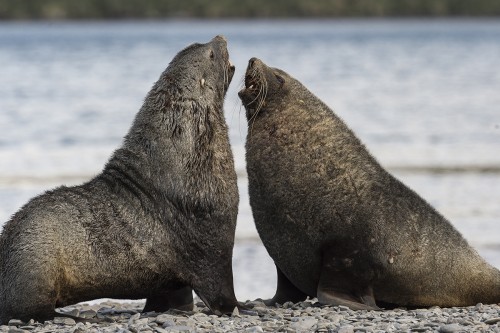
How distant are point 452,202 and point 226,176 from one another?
7.39 m

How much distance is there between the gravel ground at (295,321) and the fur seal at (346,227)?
213 millimetres

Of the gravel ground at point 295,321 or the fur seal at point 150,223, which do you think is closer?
the gravel ground at point 295,321

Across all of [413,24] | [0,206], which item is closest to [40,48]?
[413,24]

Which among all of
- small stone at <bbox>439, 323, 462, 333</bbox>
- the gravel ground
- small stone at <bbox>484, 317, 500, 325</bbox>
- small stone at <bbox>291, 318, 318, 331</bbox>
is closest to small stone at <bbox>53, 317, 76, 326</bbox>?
the gravel ground

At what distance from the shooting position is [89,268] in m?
7.45

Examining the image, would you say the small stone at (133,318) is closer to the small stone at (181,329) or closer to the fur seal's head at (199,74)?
the small stone at (181,329)

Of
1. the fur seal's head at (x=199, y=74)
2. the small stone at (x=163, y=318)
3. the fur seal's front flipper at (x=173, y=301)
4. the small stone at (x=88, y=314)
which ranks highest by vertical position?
the fur seal's head at (x=199, y=74)

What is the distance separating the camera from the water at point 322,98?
15016mm

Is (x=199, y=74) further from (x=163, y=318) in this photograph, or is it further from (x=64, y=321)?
(x=64, y=321)

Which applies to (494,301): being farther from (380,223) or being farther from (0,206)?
(0,206)

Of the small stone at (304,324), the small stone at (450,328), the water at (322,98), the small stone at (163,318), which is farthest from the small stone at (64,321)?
Answer: the small stone at (450,328)

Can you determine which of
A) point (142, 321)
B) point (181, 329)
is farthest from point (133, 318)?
point (181, 329)

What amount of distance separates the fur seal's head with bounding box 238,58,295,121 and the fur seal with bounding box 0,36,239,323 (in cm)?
51

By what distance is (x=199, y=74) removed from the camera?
26.7 ft
